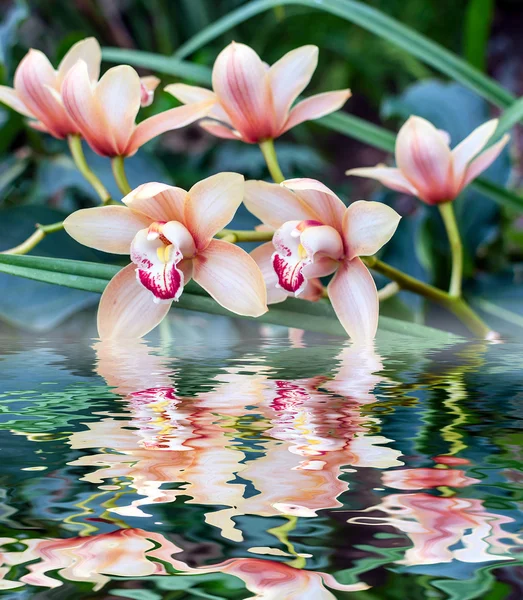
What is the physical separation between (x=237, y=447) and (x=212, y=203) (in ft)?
0.44

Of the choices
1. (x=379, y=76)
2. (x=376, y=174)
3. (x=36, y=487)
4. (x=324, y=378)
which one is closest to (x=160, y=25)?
(x=379, y=76)

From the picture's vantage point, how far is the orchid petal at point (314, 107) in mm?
430

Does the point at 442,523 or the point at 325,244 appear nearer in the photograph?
the point at 442,523

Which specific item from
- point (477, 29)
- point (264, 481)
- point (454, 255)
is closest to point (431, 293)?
point (454, 255)

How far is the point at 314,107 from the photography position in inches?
17.0

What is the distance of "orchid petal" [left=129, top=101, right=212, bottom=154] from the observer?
1.24ft

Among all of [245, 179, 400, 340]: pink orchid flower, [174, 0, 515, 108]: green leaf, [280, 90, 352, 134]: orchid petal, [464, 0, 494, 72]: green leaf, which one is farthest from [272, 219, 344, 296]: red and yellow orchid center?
[464, 0, 494, 72]: green leaf

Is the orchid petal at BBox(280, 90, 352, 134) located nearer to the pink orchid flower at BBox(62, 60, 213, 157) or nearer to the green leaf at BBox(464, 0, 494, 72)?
the pink orchid flower at BBox(62, 60, 213, 157)

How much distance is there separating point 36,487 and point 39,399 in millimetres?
107

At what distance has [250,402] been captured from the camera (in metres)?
0.30

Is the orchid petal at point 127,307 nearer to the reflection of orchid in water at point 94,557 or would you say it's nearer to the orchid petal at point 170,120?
the orchid petal at point 170,120

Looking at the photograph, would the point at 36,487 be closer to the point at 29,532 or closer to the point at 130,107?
the point at 29,532

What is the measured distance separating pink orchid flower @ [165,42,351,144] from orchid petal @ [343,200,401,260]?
90 mm

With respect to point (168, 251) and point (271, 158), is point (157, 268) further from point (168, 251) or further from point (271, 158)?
point (271, 158)
